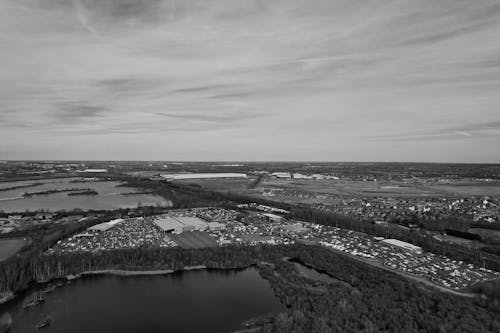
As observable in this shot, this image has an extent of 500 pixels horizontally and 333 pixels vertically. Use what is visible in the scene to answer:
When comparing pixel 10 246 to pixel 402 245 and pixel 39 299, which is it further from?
pixel 402 245


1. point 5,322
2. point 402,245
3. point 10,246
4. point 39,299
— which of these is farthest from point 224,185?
point 5,322

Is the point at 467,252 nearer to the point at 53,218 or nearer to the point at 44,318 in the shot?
the point at 44,318

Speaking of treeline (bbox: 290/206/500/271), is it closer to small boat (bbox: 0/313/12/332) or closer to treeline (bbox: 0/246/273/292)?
treeline (bbox: 0/246/273/292)

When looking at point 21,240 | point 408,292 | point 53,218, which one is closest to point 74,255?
point 21,240

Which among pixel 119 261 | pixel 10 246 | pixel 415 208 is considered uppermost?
pixel 415 208

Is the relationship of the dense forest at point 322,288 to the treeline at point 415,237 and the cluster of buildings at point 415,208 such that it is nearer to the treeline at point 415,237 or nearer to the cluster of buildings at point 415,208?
the treeline at point 415,237
